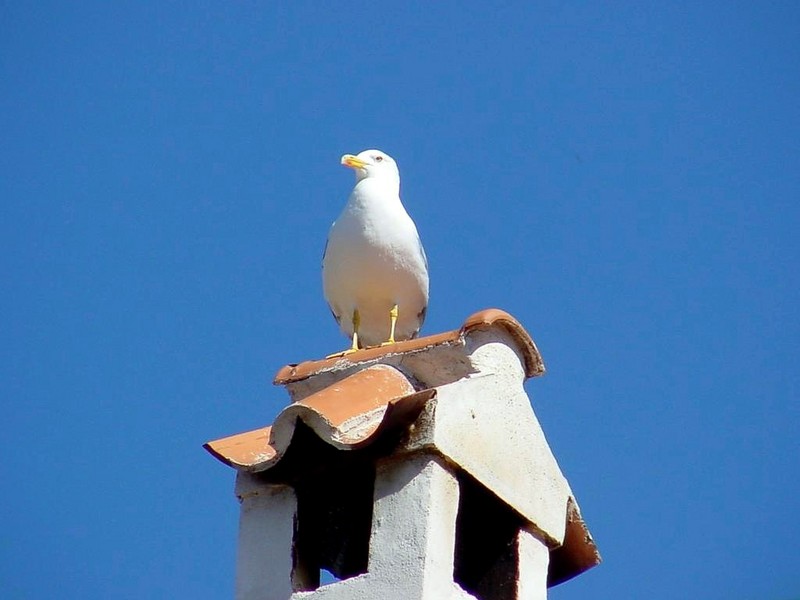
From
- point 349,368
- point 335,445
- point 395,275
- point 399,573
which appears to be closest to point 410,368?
point 349,368

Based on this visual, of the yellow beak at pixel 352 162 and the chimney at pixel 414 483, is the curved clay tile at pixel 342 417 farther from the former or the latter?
the yellow beak at pixel 352 162

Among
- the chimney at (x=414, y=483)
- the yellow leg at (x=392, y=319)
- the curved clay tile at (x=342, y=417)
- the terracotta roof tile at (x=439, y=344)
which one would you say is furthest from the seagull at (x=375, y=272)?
the curved clay tile at (x=342, y=417)

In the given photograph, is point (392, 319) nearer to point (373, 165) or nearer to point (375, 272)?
point (375, 272)

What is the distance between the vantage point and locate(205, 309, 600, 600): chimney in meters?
7.89

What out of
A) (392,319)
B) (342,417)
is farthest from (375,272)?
(342,417)

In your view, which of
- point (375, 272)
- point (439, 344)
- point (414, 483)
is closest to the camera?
point (414, 483)

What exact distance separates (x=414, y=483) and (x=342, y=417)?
0.61 metres

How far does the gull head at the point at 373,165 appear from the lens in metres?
13.4

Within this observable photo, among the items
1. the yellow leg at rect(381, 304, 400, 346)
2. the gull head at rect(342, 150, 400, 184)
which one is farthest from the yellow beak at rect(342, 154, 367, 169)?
the yellow leg at rect(381, 304, 400, 346)

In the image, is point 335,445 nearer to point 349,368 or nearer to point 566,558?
point 349,368

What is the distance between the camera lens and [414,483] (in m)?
Answer: 7.97

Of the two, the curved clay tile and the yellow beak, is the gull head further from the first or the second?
the curved clay tile

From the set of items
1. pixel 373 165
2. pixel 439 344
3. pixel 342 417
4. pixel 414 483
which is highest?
pixel 373 165

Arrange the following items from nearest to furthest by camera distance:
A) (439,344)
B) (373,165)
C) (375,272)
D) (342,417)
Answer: (342,417)
(439,344)
(375,272)
(373,165)
